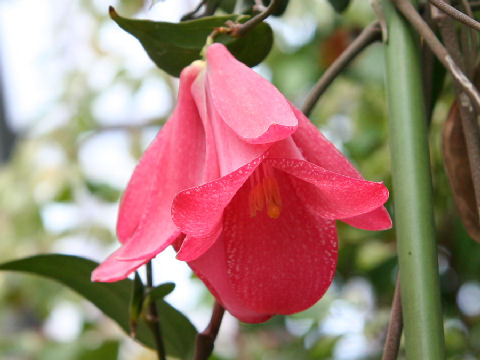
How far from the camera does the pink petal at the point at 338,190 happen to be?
22 cm

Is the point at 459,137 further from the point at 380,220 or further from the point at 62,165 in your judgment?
the point at 62,165

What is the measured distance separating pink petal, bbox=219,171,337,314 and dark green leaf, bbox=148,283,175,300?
5cm

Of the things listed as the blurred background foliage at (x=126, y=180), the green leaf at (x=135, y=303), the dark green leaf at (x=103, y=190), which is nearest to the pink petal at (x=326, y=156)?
the green leaf at (x=135, y=303)

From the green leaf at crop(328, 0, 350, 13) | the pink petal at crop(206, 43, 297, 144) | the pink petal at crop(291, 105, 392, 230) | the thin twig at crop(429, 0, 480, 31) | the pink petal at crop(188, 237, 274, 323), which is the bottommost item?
the pink petal at crop(188, 237, 274, 323)

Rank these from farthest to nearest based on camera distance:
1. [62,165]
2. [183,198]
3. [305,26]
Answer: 1. [62,165]
2. [305,26]
3. [183,198]

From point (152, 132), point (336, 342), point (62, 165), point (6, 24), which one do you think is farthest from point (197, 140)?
point (6, 24)

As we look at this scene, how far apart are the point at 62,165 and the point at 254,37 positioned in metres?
0.86

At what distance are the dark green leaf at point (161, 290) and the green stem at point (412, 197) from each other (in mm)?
109

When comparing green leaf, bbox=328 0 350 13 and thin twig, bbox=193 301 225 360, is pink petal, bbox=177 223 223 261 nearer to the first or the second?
thin twig, bbox=193 301 225 360

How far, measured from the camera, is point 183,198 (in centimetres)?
21

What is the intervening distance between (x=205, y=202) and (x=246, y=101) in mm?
52

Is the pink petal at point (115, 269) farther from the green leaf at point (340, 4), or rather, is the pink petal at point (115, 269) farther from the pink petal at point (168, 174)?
the green leaf at point (340, 4)

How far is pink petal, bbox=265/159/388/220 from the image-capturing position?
8.8 inches

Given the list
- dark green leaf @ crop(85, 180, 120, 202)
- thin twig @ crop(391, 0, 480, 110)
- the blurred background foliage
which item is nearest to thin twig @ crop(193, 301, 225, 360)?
thin twig @ crop(391, 0, 480, 110)
